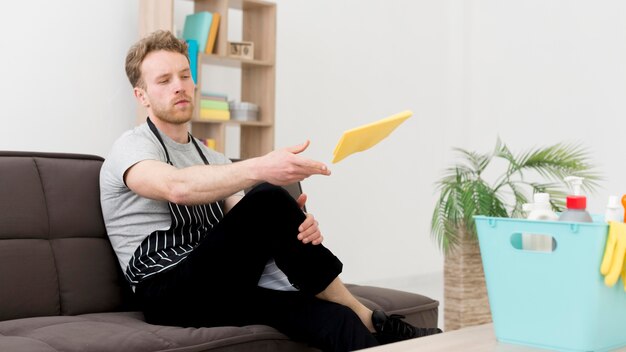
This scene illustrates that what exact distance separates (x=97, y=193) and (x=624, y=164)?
4073 millimetres

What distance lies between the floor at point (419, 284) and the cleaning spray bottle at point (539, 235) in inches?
153

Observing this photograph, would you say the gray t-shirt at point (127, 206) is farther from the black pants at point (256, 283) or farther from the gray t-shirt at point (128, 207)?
the black pants at point (256, 283)

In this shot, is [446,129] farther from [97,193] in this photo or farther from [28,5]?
[97,193]

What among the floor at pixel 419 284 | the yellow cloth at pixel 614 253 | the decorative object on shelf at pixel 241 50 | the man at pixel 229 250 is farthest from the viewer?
the floor at pixel 419 284

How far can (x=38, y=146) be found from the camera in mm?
3930

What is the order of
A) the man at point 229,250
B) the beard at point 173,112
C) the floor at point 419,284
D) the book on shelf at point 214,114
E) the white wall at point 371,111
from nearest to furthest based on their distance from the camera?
1. the man at point 229,250
2. the beard at point 173,112
3. the book on shelf at point 214,114
4. the white wall at point 371,111
5. the floor at point 419,284

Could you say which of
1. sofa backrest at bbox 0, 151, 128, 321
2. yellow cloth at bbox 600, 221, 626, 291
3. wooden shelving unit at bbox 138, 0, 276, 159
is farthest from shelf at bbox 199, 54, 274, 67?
yellow cloth at bbox 600, 221, 626, 291

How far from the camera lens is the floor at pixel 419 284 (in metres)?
5.57

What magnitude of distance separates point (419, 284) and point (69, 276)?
159 inches

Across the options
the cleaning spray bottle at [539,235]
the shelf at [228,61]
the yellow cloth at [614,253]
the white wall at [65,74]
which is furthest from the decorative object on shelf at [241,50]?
the yellow cloth at [614,253]

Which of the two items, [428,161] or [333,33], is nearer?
[333,33]

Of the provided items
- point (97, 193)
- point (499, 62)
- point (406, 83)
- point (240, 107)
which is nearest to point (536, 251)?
point (97, 193)

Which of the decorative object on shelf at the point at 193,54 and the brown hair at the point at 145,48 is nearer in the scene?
the brown hair at the point at 145,48

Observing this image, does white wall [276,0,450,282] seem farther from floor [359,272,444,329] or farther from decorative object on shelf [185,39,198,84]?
decorative object on shelf [185,39,198,84]
